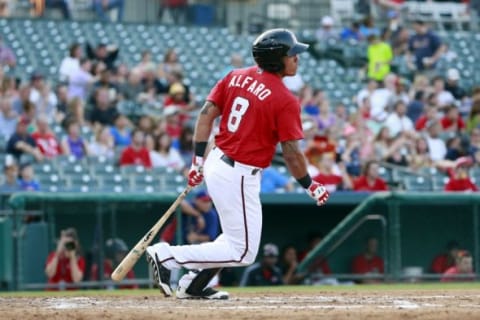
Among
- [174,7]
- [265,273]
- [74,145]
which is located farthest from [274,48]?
[174,7]

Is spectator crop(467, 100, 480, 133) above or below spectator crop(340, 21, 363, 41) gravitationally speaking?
below

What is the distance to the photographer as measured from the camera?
12.4 m

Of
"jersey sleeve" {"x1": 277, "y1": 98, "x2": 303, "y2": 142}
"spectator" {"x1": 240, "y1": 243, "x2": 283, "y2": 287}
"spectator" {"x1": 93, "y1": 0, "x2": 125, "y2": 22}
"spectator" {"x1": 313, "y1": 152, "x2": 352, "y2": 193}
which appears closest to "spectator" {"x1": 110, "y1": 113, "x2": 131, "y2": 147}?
"spectator" {"x1": 313, "y1": 152, "x2": 352, "y2": 193}

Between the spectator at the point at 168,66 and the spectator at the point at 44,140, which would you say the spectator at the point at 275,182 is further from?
the spectator at the point at 168,66

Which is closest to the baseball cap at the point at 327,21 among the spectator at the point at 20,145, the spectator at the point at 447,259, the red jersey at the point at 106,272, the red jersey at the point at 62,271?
the spectator at the point at 447,259

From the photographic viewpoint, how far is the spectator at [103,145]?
15.5m

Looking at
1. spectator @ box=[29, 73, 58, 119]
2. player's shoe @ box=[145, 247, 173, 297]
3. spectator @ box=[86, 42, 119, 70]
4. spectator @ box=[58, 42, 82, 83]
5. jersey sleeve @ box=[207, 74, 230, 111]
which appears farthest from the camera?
spectator @ box=[86, 42, 119, 70]

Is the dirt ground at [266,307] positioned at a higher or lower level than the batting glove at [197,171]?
lower

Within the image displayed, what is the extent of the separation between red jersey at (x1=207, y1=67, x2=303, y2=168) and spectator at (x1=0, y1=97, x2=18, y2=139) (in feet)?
24.4

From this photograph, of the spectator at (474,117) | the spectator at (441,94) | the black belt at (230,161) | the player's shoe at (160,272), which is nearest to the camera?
the black belt at (230,161)

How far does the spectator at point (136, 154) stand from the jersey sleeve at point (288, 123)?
23.8 feet

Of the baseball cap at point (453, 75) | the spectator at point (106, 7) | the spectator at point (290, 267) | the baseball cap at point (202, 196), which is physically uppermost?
the spectator at point (106, 7)

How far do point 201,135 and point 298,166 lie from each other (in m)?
0.65

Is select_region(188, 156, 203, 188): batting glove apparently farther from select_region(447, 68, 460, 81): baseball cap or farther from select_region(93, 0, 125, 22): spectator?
select_region(93, 0, 125, 22): spectator
